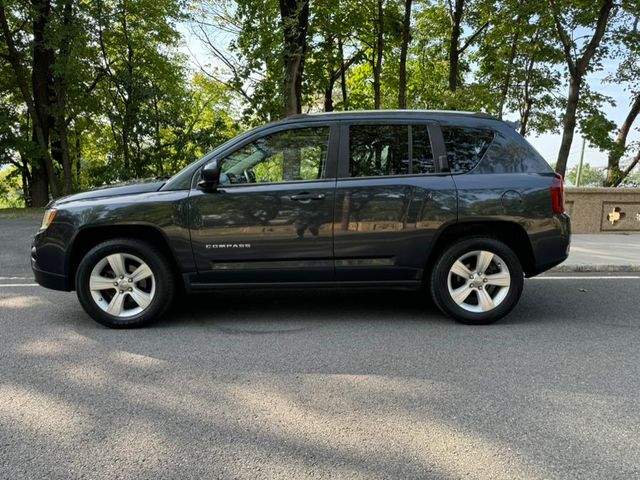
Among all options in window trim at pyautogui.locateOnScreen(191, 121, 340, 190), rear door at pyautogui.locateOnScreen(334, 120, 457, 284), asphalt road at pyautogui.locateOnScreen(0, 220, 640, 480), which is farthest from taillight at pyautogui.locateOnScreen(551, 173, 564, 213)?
window trim at pyautogui.locateOnScreen(191, 121, 340, 190)

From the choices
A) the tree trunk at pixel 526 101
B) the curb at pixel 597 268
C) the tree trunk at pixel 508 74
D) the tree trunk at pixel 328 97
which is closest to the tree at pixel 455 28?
the tree trunk at pixel 508 74

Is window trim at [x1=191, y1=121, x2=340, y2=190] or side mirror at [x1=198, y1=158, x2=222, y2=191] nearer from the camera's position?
side mirror at [x1=198, y1=158, x2=222, y2=191]

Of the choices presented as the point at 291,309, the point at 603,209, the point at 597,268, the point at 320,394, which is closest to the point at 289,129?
the point at 291,309

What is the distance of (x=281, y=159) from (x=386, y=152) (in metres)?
0.98

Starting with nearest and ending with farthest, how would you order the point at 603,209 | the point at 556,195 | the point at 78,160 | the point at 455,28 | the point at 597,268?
the point at 556,195 < the point at 597,268 < the point at 603,209 < the point at 455,28 < the point at 78,160

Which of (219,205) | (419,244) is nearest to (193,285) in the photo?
(219,205)

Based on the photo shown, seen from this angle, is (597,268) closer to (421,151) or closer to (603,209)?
(421,151)

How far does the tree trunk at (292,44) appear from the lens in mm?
12062

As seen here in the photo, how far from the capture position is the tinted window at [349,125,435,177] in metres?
A: 4.63

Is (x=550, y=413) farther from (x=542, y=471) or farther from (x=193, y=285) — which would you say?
(x=193, y=285)

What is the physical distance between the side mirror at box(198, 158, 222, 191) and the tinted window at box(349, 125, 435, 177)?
3.94ft

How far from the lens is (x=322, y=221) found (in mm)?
4512

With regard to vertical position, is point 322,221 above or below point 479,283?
above

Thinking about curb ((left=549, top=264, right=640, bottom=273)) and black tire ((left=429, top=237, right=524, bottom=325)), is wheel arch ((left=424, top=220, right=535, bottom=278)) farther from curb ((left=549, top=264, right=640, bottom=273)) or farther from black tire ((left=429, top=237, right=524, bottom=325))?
curb ((left=549, top=264, right=640, bottom=273))
